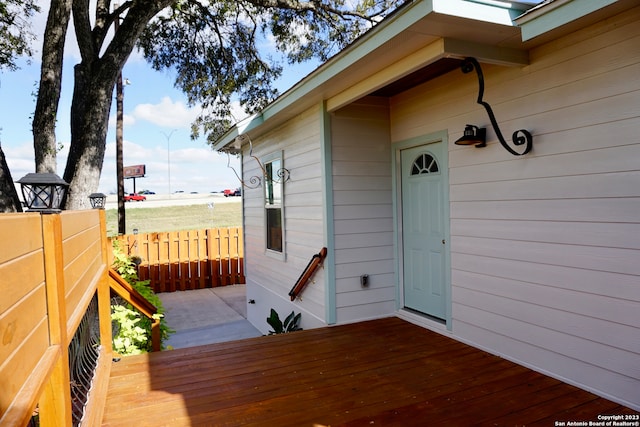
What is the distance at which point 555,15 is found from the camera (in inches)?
91.3

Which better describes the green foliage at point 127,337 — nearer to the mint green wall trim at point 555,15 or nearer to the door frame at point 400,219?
the door frame at point 400,219

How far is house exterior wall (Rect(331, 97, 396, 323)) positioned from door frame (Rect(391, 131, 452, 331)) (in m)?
0.06

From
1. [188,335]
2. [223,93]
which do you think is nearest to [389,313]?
[188,335]

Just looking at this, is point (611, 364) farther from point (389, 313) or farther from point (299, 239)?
point (299, 239)

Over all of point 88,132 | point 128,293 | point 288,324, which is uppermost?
point 88,132

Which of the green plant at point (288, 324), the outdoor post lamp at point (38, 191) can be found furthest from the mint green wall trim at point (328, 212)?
the outdoor post lamp at point (38, 191)

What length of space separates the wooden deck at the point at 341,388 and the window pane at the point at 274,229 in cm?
228

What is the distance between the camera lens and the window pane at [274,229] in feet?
19.4

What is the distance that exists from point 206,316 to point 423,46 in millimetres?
6039

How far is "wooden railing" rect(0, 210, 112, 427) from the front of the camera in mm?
901

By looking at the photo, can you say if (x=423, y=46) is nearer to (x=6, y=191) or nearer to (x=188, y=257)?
(x=6, y=191)

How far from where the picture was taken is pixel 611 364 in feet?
8.18

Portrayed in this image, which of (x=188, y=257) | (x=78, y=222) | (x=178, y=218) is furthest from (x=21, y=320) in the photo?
(x=178, y=218)

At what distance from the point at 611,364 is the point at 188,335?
5419 mm
